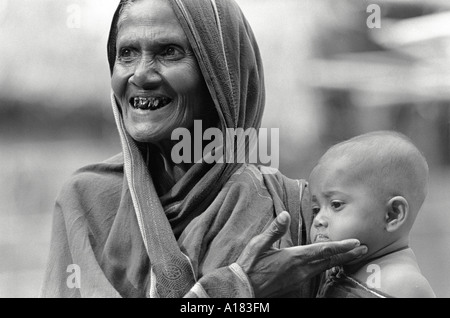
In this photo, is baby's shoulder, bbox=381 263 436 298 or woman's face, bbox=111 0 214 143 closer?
baby's shoulder, bbox=381 263 436 298

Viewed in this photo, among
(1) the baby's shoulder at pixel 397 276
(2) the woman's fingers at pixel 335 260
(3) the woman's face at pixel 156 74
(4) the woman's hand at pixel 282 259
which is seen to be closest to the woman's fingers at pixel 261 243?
(4) the woman's hand at pixel 282 259

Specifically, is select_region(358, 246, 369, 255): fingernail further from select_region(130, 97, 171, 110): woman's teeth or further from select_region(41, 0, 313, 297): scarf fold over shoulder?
select_region(130, 97, 171, 110): woman's teeth

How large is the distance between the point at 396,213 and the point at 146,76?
0.63 m

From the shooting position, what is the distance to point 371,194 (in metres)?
1.76

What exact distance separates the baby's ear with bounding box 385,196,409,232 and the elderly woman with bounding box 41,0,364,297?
0.30 feet

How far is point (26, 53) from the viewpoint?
2.40 meters

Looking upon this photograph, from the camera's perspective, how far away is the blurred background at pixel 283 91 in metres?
2.19

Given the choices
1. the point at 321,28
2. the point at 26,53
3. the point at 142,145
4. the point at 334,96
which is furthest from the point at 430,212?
the point at 26,53

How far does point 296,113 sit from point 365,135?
41 cm

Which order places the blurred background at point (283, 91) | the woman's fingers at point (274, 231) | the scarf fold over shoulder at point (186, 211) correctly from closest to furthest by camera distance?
the woman's fingers at point (274, 231)
the scarf fold over shoulder at point (186, 211)
the blurred background at point (283, 91)

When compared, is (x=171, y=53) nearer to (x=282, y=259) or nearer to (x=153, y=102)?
(x=153, y=102)

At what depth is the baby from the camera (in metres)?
1.76

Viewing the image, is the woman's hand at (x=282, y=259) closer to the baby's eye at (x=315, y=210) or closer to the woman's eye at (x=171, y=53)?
the baby's eye at (x=315, y=210)
